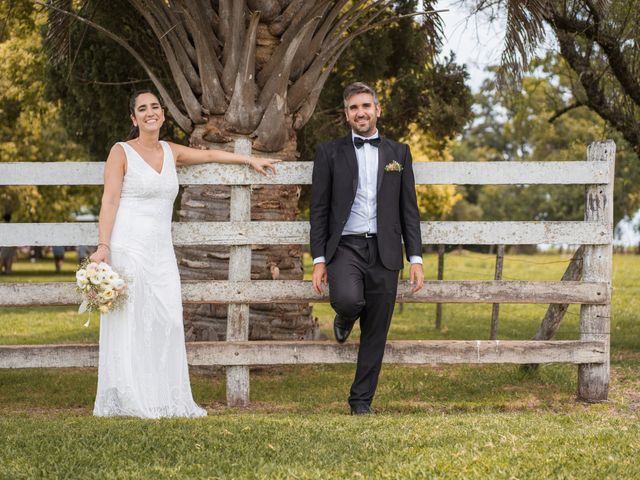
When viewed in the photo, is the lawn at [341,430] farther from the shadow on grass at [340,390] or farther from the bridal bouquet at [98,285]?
the bridal bouquet at [98,285]

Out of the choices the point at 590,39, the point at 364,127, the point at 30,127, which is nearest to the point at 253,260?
the point at 364,127

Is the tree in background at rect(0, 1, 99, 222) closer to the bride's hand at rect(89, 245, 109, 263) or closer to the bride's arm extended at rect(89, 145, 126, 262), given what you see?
the bride's arm extended at rect(89, 145, 126, 262)

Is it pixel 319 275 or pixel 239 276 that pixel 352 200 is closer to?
pixel 319 275

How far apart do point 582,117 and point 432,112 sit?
31209 millimetres

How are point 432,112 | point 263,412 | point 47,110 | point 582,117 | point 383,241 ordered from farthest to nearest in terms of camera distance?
1. point 582,117
2. point 47,110
3. point 432,112
4. point 263,412
5. point 383,241

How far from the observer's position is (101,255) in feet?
20.1

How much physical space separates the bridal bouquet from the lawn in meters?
0.78

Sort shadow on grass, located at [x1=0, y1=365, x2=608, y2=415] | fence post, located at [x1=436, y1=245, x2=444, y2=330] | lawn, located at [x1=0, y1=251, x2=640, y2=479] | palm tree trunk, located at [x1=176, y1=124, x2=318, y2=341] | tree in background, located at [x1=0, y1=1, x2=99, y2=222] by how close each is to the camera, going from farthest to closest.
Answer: tree in background, located at [x1=0, y1=1, x2=99, y2=222] → fence post, located at [x1=436, y1=245, x2=444, y2=330] → palm tree trunk, located at [x1=176, y1=124, x2=318, y2=341] → shadow on grass, located at [x1=0, y1=365, x2=608, y2=415] → lawn, located at [x1=0, y1=251, x2=640, y2=479]

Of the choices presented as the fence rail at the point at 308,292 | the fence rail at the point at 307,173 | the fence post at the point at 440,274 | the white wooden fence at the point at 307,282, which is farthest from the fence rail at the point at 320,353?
the fence post at the point at 440,274

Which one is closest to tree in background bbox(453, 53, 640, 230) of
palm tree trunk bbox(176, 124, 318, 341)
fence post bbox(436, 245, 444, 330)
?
fence post bbox(436, 245, 444, 330)

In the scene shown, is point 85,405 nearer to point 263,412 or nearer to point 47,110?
point 263,412

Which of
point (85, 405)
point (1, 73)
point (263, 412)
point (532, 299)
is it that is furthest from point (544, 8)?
point (1, 73)

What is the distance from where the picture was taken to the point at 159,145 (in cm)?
659

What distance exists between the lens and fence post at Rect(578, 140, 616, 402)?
276 inches
